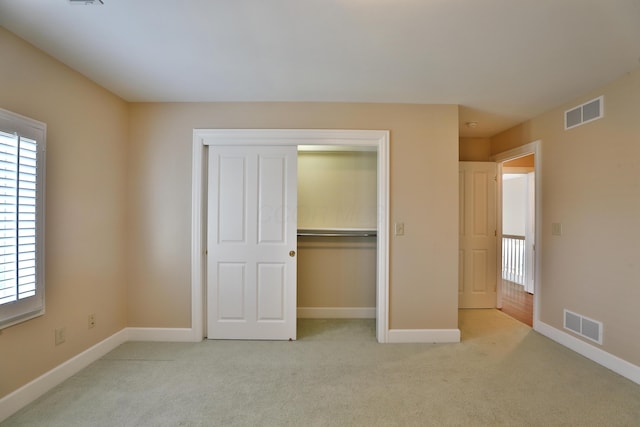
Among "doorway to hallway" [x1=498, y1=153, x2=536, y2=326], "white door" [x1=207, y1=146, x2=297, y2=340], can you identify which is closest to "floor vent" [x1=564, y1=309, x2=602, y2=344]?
"doorway to hallway" [x1=498, y1=153, x2=536, y2=326]

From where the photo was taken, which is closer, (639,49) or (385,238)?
(639,49)

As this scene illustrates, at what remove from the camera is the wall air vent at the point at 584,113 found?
8.27 ft

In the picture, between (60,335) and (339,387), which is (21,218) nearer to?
(60,335)

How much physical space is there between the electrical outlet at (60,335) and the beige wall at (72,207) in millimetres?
27

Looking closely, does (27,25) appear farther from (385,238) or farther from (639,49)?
(639,49)

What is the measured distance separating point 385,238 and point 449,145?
1.22m

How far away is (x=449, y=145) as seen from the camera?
114 inches

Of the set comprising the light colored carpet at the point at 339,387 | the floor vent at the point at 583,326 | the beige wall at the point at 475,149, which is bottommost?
the light colored carpet at the point at 339,387

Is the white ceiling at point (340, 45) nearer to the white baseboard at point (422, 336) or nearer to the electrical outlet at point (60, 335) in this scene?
the electrical outlet at point (60, 335)

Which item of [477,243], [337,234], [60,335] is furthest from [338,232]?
[60,335]

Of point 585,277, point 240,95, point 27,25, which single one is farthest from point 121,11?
point 585,277

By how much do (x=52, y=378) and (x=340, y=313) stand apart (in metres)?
2.79

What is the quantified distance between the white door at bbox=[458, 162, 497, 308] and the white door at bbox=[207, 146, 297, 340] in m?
2.59

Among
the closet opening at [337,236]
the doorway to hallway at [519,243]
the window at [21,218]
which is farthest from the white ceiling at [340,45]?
the doorway to hallway at [519,243]
